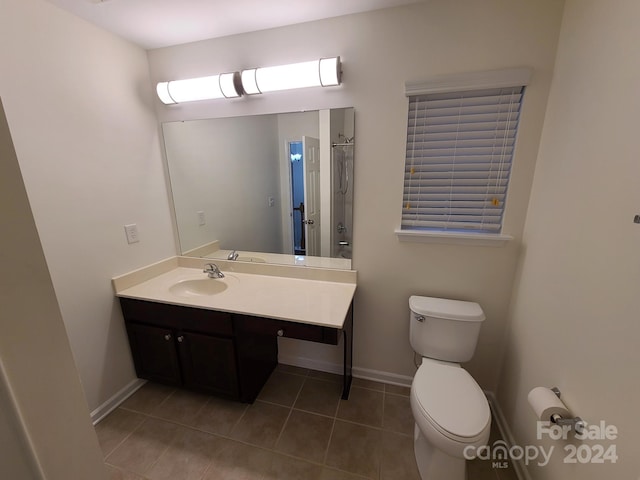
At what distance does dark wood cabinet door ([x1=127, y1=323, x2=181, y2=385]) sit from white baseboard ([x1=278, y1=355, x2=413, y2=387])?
0.78 m

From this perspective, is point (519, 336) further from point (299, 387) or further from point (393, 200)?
point (299, 387)

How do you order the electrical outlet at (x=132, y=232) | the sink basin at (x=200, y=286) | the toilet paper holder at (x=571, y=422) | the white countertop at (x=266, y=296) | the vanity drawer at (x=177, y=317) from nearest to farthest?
the toilet paper holder at (x=571, y=422) → the white countertop at (x=266, y=296) → the vanity drawer at (x=177, y=317) → the electrical outlet at (x=132, y=232) → the sink basin at (x=200, y=286)

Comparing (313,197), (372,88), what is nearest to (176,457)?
(313,197)

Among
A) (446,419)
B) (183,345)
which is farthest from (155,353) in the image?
(446,419)

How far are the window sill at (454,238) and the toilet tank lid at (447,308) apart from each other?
364 millimetres

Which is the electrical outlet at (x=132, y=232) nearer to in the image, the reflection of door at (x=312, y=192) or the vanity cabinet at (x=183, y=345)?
the vanity cabinet at (x=183, y=345)

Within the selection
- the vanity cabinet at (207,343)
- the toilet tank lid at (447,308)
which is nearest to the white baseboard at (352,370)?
the vanity cabinet at (207,343)

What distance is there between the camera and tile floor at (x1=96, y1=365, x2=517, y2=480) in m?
1.39

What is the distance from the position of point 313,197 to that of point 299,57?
0.85 m

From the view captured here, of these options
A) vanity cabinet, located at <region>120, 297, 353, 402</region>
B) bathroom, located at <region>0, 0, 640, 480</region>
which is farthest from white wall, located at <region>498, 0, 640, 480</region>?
vanity cabinet, located at <region>120, 297, 353, 402</region>

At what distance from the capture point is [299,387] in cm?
193

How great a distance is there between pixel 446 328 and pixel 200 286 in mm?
1683

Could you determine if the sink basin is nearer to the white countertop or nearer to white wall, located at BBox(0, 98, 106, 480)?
the white countertop

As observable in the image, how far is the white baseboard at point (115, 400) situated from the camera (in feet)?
5.52
